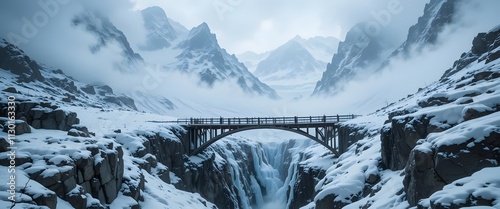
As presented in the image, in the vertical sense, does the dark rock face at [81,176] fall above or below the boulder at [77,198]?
above

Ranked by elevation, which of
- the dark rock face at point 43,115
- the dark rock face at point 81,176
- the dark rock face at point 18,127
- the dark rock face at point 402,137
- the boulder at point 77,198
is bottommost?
the boulder at point 77,198

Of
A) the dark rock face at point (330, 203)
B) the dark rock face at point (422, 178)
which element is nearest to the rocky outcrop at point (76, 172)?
the dark rock face at point (330, 203)

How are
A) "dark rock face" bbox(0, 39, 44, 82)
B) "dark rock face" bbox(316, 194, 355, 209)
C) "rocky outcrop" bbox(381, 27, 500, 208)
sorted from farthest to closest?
"dark rock face" bbox(0, 39, 44, 82) → "dark rock face" bbox(316, 194, 355, 209) → "rocky outcrop" bbox(381, 27, 500, 208)

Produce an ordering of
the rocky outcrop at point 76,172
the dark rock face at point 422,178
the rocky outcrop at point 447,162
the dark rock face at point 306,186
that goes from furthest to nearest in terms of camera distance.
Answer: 1. the dark rock face at point 306,186
2. the rocky outcrop at point 76,172
3. the dark rock face at point 422,178
4. the rocky outcrop at point 447,162

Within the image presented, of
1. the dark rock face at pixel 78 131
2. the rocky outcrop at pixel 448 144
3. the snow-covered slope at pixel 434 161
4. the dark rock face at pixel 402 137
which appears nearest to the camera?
the snow-covered slope at pixel 434 161

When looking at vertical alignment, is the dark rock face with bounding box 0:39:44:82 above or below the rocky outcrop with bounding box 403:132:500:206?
above

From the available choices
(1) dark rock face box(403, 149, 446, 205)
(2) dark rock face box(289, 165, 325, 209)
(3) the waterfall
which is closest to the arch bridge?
(2) dark rock face box(289, 165, 325, 209)

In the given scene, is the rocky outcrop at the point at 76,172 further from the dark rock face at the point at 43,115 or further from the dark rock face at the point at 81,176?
the dark rock face at the point at 43,115

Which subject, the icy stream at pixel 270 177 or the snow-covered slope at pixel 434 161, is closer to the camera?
the snow-covered slope at pixel 434 161

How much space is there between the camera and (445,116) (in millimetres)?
19641

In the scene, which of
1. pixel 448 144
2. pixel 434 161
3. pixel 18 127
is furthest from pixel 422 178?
pixel 18 127

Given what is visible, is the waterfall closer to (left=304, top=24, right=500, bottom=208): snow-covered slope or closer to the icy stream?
the icy stream

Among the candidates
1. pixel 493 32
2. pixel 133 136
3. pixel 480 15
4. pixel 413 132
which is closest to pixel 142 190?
pixel 133 136

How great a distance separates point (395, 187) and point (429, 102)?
8.23m
